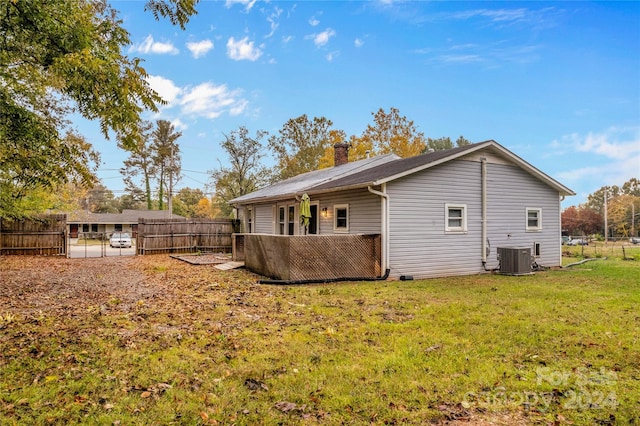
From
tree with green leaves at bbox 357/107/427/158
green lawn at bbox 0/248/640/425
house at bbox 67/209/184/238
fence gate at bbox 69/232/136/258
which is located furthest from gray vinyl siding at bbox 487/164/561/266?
house at bbox 67/209/184/238

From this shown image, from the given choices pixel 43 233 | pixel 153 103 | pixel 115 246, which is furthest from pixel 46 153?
pixel 115 246

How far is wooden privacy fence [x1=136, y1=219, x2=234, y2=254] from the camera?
18000 millimetres

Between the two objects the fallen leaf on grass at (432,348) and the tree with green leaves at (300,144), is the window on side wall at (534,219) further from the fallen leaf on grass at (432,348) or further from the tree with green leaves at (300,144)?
the tree with green leaves at (300,144)

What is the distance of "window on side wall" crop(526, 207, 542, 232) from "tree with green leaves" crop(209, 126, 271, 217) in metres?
23.3

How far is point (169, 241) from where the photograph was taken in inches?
731

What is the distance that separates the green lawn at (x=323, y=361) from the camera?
295cm

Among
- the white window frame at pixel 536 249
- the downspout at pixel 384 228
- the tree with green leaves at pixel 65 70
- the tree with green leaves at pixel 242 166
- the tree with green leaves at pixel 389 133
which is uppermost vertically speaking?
the tree with green leaves at pixel 389 133

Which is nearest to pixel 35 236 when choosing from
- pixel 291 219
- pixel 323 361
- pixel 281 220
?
pixel 281 220

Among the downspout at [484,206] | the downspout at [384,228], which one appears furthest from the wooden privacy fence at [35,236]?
the downspout at [484,206]

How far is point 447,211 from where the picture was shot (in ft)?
37.8

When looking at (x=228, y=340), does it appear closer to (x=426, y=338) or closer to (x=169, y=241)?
(x=426, y=338)

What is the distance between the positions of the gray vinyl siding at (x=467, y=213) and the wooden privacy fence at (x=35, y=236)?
1495 cm

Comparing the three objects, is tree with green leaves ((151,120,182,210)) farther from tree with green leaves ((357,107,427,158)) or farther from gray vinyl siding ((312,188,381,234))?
gray vinyl siding ((312,188,381,234))

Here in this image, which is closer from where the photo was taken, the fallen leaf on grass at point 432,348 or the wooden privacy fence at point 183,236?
the fallen leaf on grass at point 432,348
